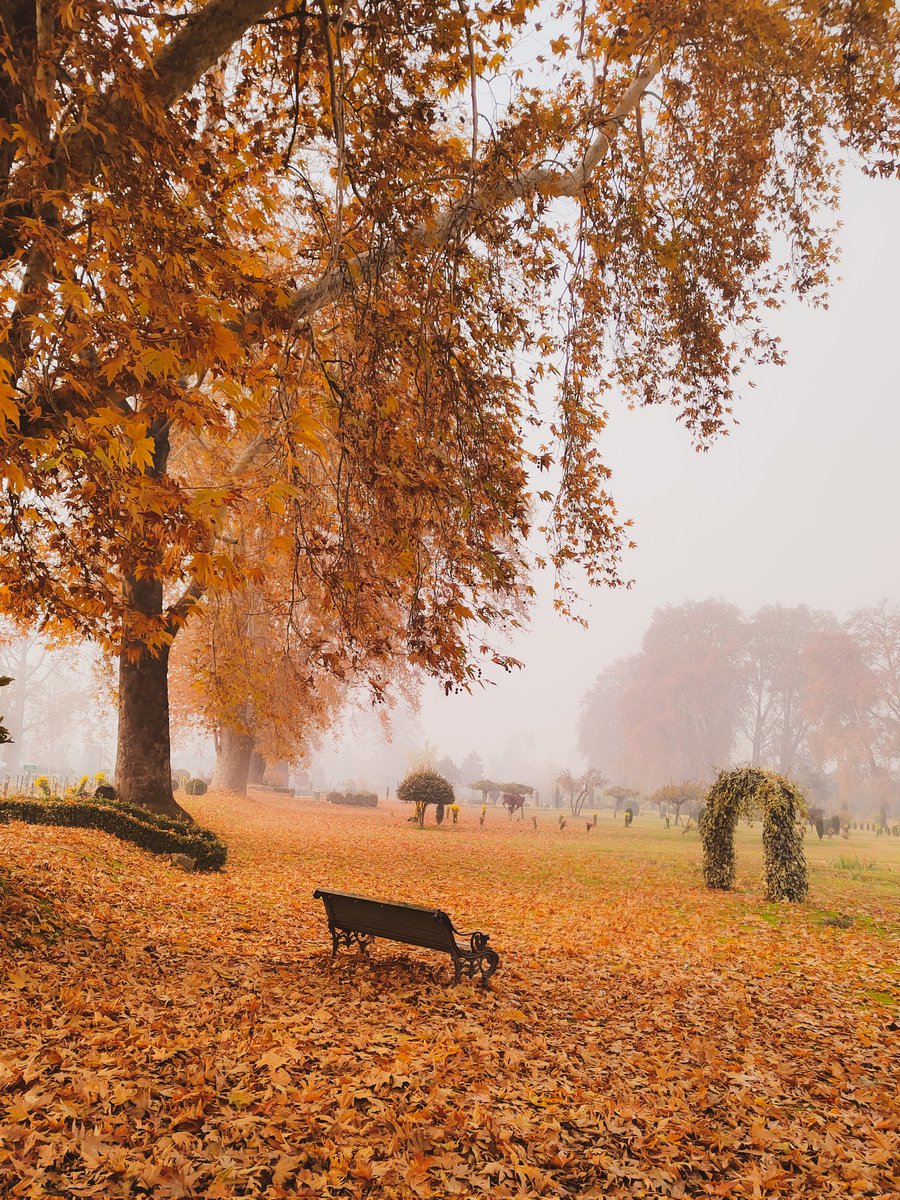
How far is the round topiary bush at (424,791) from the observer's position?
24.0 m

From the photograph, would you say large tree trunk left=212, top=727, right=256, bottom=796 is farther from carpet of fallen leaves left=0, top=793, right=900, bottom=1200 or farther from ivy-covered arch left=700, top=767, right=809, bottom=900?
ivy-covered arch left=700, top=767, right=809, bottom=900

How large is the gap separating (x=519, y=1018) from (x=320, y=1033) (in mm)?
1661

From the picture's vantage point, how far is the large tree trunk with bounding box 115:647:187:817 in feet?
38.5

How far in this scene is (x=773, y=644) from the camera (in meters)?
52.4

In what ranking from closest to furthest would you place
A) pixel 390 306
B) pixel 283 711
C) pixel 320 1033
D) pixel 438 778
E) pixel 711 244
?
pixel 320 1033
pixel 390 306
pixel 711 244
pixel 283 711
pixel 438 778

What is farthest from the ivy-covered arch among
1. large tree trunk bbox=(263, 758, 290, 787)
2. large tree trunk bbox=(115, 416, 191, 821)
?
large tree trunk bbox=(263, 758, 290, 787)

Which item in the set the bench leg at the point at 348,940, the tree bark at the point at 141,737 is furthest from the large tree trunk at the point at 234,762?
the bench leg at the point at 348,940

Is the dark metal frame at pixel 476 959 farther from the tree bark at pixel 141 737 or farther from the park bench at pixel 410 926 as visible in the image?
the tree bark at pixel 141 737

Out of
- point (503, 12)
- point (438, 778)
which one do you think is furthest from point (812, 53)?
point (438, 778)

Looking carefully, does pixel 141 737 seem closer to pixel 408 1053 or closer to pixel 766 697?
pixel 408 1053

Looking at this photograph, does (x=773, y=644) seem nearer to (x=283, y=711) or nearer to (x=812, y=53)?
(x=283, y=711)

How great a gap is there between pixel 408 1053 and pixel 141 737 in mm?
9253

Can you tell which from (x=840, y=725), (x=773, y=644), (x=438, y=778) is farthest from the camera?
(x=773, y=644)

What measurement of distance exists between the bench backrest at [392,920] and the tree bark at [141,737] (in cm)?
674
